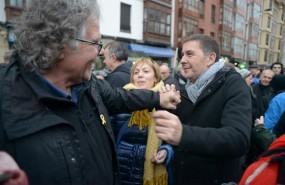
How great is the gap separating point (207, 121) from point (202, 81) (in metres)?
0.36

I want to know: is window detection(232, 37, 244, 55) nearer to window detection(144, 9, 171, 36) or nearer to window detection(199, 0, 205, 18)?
window detection(199, 0, 205, 18)

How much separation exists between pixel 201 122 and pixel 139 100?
54 centimetres

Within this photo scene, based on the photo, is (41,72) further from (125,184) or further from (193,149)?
(125,184)

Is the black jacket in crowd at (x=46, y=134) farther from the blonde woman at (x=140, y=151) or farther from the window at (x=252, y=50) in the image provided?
the window at (x=252, y=50)

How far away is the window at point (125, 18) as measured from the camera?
19438mm

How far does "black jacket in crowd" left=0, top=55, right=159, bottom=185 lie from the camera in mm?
1348

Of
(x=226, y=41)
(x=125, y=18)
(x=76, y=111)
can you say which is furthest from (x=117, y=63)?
(x=226, y=41)

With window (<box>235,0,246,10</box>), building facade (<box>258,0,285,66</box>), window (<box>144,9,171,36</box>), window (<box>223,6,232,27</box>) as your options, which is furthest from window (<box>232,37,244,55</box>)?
window (<box>144,9,171,36</box>)

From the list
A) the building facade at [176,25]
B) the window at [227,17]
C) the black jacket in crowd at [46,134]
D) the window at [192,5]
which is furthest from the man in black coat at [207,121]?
the window at [227,17]

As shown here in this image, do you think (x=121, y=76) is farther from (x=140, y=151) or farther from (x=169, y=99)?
(x=169, y=99)

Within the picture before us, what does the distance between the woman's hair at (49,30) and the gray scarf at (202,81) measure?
1.26 metres

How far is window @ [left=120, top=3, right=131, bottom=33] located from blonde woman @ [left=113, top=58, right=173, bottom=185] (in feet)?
55.8

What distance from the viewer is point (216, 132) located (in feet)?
5.39

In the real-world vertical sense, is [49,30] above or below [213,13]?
below
